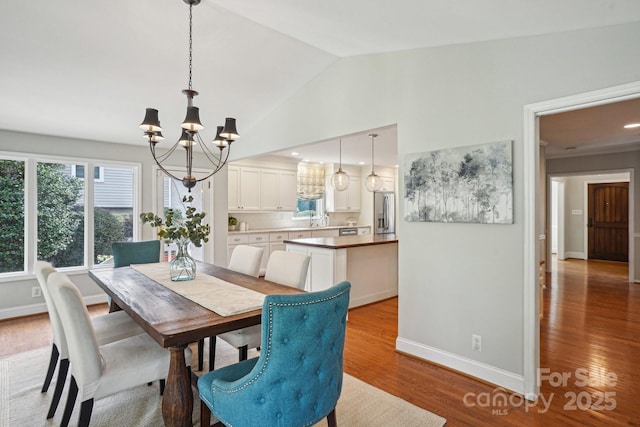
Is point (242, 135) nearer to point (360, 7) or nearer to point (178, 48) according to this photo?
point (178, 48)

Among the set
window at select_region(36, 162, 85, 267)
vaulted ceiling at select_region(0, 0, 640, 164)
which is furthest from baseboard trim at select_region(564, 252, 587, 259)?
window at select_region(36, 162, 85, 267)

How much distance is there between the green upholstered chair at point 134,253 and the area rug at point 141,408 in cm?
121

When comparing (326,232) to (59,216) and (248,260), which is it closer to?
(248,260)

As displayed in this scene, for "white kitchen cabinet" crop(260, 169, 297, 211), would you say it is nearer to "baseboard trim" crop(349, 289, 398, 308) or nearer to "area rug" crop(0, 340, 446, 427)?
"baseboard trim" crop(349, 289, 398, 308)

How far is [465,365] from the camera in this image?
2.62 m

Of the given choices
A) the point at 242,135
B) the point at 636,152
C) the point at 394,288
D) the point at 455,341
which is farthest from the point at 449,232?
the point at 636,152

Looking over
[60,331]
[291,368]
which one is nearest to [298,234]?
[60,331]

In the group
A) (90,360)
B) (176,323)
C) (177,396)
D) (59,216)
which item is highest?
(59,216)

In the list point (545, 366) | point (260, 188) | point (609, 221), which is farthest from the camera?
point (609, 221)

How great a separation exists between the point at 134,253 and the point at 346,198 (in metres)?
5.31

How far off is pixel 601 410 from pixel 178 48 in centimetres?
422

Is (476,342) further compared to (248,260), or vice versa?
(248,260)

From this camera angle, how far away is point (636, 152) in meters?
5.92

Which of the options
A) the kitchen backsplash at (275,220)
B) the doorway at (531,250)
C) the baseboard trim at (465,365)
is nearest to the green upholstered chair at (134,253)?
the baseboard trim at (465,365)
